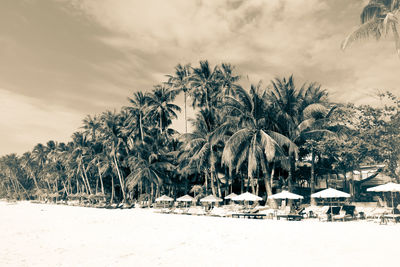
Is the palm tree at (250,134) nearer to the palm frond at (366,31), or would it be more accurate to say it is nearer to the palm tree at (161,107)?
the palm frond at (366,31)

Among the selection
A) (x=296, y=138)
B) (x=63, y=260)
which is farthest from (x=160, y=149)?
(x=63, y=260)

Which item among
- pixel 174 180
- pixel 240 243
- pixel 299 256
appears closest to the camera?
pixel 299 256

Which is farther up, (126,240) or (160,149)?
(160,149)

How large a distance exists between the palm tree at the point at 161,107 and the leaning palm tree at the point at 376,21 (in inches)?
1169

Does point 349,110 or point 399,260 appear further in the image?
point 349,110

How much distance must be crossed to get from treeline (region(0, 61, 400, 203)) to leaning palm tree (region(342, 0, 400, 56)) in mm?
8687

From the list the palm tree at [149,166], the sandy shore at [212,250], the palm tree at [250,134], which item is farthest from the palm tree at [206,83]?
the sandy shore at [212,250]

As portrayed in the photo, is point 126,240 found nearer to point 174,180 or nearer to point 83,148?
point 174,180

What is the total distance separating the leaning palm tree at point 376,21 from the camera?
17141 millimetres

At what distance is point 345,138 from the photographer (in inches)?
1103

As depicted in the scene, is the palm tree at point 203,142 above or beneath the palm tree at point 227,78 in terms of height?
beneath

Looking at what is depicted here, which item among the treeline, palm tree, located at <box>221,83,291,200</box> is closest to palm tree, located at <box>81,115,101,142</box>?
the treeline

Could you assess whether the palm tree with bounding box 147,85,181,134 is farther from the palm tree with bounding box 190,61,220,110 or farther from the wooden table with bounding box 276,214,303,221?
the wooden table with bounding box 276,214,303,221

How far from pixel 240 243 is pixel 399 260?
4795 millimetres
